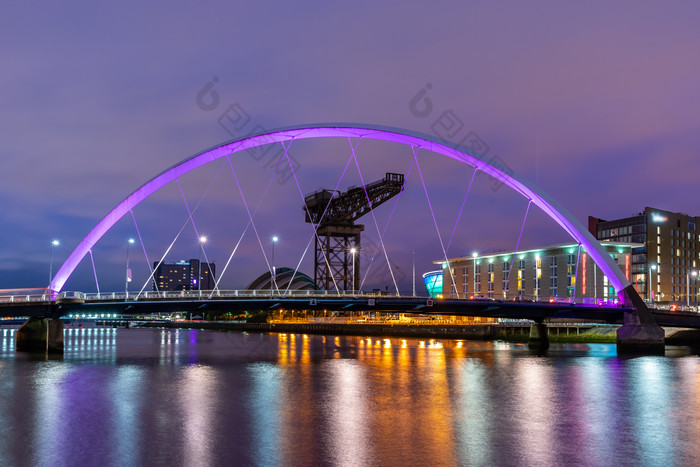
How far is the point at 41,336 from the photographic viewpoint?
60625mm

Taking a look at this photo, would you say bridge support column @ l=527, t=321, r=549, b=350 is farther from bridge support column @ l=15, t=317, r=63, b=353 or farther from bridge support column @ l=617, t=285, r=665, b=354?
bridge support column @ l=15, t=317, r=63, b=353

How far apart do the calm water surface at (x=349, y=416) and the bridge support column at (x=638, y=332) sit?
17.1 metres

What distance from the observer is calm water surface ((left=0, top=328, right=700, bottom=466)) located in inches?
714

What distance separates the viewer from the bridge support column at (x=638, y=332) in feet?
208

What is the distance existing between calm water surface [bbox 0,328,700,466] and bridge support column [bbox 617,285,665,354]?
1713 cm

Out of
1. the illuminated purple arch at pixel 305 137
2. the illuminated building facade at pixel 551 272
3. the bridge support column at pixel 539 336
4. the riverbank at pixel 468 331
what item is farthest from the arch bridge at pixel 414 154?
the illuminated building facade at pixel 551 272

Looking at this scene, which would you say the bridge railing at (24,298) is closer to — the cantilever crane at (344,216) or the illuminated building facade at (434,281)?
the cantilever crane at (344,216)

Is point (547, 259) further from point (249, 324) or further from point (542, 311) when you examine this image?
point (249, 324)

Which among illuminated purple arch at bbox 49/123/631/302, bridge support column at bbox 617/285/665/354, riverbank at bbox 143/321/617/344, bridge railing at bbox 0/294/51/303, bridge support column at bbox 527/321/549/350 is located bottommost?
riverbank at bbox 143/321/617/344

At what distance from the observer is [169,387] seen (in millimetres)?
34344

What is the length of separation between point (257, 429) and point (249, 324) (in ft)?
447

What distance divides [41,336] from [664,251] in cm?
12592

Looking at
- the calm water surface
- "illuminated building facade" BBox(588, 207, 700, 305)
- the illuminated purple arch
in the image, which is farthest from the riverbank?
"illuminated building facade" BBox(588, 207, 700, 305)

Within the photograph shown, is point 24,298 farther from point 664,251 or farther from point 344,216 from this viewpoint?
point 664,251
